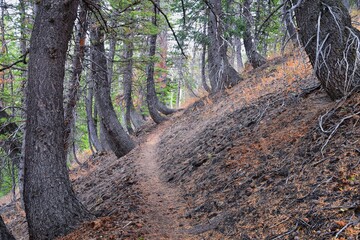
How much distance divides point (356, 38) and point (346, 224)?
2997mm

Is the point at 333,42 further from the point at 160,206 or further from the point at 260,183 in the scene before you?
the point at 160,206

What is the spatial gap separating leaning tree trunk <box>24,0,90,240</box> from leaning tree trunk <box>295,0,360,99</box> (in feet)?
12.2

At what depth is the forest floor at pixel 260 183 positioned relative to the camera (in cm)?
324

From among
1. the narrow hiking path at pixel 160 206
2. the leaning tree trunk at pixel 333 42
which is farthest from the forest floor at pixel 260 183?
the leaning tree trunk at pixel 333 42

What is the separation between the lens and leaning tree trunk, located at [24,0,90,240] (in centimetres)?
450

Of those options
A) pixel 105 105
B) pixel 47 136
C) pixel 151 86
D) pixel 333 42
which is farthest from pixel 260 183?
pixel 151 86

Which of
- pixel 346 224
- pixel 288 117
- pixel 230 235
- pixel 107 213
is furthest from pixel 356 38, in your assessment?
pixel 107 213

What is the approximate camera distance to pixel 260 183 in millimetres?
4434

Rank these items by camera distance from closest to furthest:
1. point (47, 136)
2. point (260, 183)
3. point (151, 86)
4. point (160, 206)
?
1. point (260, 183)
2. point (47, 136)
3. point (160, 206)
4. point (151, 86)

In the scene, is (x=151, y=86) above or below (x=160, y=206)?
above

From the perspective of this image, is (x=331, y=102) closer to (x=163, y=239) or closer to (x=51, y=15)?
(x=163, y=239)

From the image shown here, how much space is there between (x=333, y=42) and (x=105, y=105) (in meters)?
8.22

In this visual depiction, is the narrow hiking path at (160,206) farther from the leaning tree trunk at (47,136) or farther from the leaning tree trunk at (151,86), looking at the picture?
the leaning tree trunk at (151,86)

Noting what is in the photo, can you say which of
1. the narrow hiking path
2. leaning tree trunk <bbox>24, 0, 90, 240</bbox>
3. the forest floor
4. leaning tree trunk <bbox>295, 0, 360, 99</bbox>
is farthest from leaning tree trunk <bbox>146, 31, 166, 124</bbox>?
leaning tree trunk <bbox>295, 0, 360, 99</bbox>
